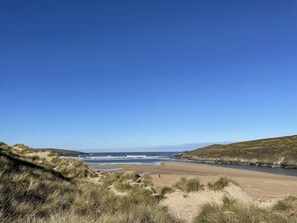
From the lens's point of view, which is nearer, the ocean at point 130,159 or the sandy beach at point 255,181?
the sandy beach at point 255,181

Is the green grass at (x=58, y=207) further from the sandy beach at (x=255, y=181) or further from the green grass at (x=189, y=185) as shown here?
the sandy beach at (x=255, y=181)

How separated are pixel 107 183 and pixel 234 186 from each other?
23.8ft

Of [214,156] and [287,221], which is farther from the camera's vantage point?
[214,156]

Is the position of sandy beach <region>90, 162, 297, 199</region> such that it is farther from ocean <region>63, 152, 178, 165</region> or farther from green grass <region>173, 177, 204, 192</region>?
ocean <region>63, 152, 178, 165</region>

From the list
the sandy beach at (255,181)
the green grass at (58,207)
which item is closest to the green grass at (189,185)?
the sandy beach at (255,181)

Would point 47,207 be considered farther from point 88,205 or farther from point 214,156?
point 214,156

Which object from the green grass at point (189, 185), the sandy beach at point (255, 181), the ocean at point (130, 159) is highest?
the ocean at point (130, 159)

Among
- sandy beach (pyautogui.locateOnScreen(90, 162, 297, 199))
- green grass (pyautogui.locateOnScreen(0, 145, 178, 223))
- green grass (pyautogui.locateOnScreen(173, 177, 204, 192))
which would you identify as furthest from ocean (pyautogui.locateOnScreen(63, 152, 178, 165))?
green grass (pyautogui.locateOnScreen(0, 145, 178, 223))

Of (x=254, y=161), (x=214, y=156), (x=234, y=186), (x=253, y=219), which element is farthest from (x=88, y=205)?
(x=214, y=156)

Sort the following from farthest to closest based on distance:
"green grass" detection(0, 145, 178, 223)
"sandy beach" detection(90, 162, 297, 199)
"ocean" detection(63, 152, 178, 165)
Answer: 1. "ocean" detection(63, 152, 178, 165)
2. "sandy beach" detection(90, 162, 297, 199)
3. "green grass" detection(0, 145, 178, 223)

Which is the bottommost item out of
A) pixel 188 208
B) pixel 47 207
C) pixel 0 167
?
pixel 188 208

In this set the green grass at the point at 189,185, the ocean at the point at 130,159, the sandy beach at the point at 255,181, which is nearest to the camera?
the green grass at the point at 189,185

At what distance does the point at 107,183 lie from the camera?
1889 centimetres

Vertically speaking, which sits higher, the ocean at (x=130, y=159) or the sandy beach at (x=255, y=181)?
the ocean at (x=130, y=159)
